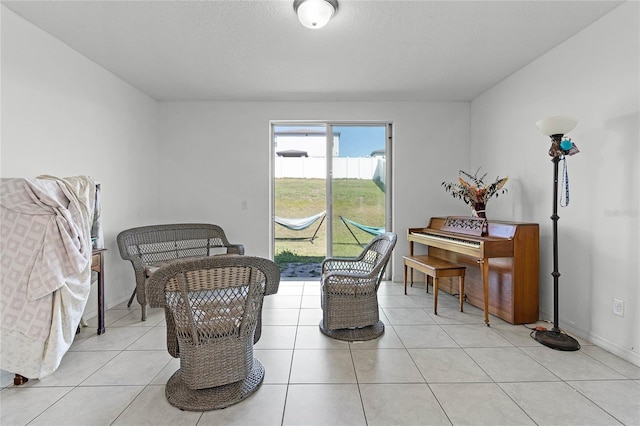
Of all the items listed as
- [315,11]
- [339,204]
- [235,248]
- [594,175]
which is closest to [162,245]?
[235,248]

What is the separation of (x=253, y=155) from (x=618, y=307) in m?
3.86

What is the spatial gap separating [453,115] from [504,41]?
4.95 ft

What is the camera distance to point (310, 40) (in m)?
2.38

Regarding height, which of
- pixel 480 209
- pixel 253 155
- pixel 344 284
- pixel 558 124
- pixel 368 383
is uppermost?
pixel 253 155

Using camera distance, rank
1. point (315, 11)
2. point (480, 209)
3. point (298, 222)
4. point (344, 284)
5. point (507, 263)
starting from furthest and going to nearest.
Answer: point (298, 222), point (480, 209), point (507, 263), point (344, 284), point (315, 11)

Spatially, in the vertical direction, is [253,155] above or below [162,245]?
above

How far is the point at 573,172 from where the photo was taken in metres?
2.36

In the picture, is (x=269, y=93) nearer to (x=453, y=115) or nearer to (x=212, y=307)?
(x=453, y=115)

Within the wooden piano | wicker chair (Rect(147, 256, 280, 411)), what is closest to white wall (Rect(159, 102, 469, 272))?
the wooden piano

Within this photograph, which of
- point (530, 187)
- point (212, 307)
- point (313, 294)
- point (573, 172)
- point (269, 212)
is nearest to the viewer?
point (212, 307)

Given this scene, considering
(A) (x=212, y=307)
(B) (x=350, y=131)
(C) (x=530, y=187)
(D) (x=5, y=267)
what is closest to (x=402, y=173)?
(B) (x=350, y=131)

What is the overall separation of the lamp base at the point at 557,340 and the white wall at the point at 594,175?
24 centimetres

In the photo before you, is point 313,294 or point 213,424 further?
point 313,294

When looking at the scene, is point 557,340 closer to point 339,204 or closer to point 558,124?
point 558,124
